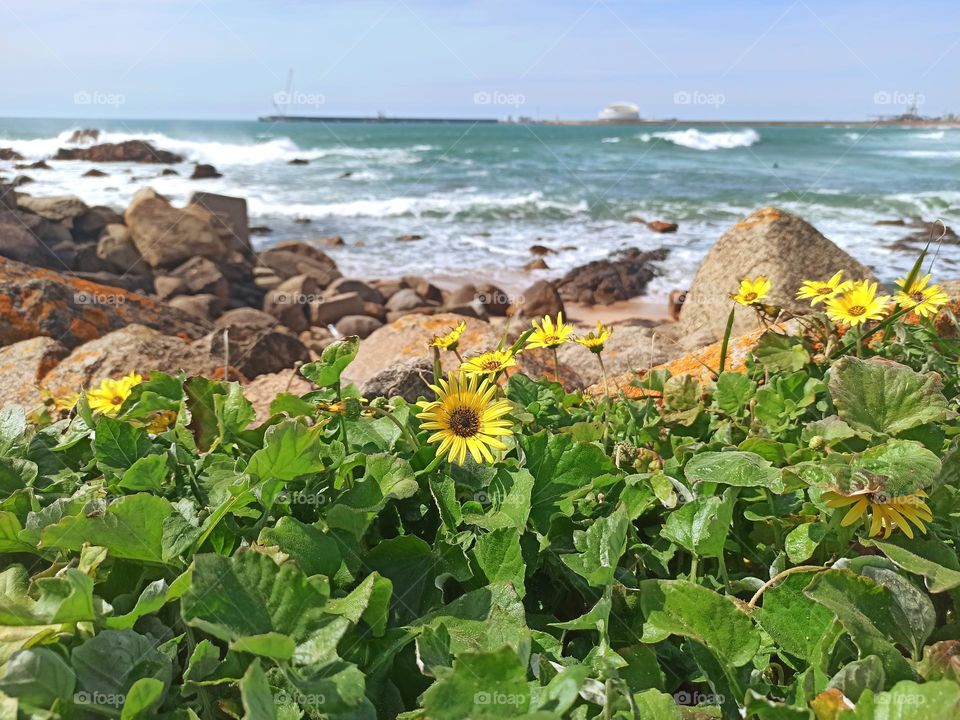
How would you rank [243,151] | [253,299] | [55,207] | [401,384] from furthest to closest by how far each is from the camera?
[243,151] → [55,207] → [253,299] → [401,384]

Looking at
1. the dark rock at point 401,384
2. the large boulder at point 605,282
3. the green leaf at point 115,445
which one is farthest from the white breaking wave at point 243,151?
the green leaf at point 115,445

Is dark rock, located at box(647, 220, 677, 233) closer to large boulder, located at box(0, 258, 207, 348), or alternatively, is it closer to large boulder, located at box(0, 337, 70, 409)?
large boulder, located at box(0, 258, 207, 348)

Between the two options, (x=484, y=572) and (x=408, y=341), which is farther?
(x=408, y=341)

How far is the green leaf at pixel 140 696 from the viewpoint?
85 centimetres

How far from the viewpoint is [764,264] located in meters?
4.15

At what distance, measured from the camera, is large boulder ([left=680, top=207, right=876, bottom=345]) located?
4.04 meters

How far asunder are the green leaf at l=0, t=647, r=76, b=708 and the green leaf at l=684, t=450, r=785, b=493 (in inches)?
33.1

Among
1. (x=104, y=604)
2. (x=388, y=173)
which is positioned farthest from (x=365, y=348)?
(x=388, y=173)

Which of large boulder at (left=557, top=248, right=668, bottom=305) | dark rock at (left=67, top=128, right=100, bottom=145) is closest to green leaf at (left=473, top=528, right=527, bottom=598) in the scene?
large boulder at (left=557, top=248, right=668, bottom=305)

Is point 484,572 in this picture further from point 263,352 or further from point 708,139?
point 708,139

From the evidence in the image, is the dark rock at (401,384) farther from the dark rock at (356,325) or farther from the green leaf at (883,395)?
the dark rock at (356,325)

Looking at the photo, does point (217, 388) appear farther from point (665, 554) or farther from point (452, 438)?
point (665, 554)

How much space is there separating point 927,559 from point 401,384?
1318mm

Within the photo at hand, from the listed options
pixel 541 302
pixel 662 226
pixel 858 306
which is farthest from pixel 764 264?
pixel 662 226
